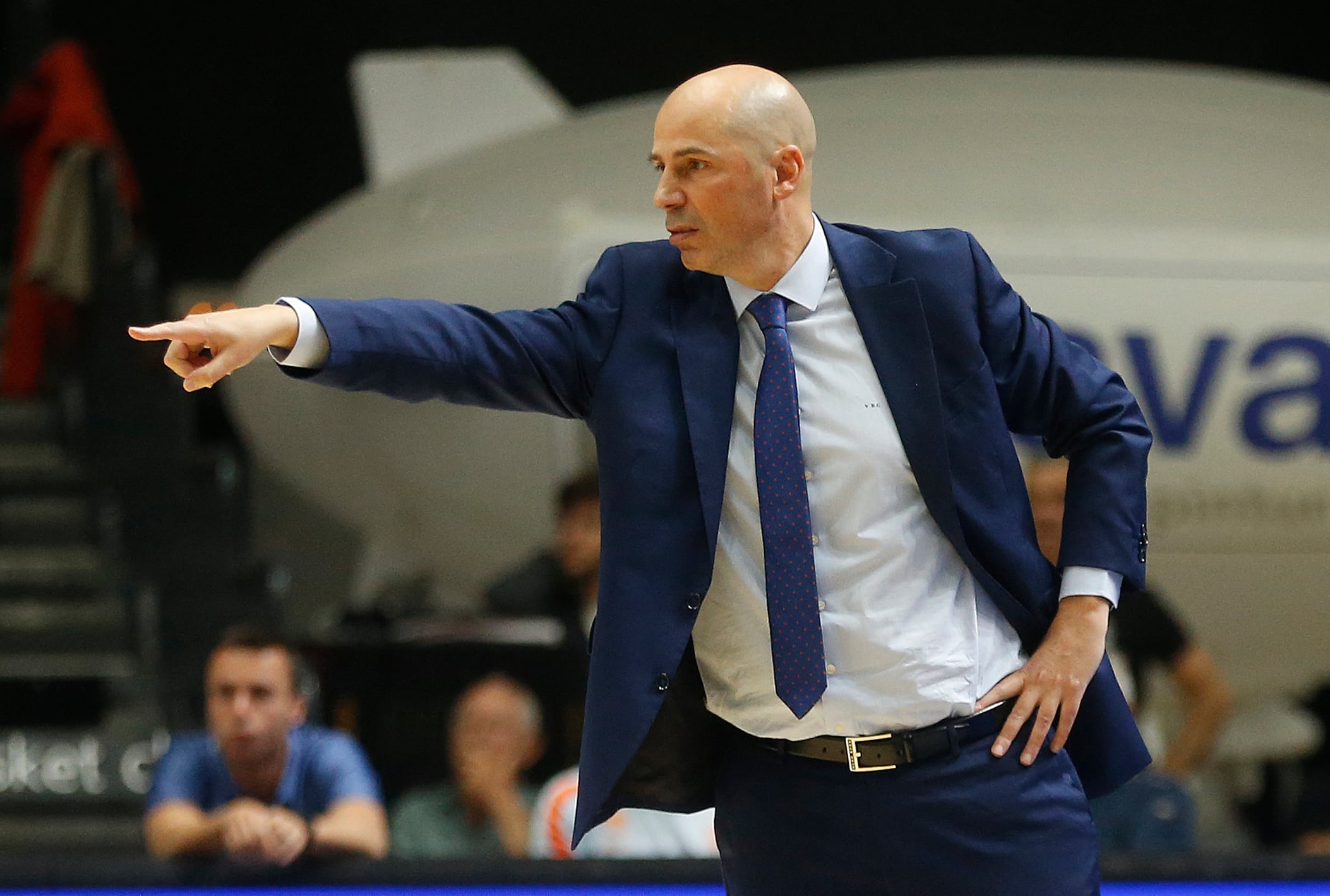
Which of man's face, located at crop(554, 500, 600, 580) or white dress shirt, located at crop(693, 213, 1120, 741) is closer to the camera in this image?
white dress shirt, located at crop(693, 213, 1120, 741)

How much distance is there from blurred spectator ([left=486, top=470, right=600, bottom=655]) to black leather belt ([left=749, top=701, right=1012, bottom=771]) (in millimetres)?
1839

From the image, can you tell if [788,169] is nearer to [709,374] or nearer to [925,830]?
[709,374]

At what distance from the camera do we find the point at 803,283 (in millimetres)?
1453

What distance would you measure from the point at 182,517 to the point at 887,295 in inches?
159

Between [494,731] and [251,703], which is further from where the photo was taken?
[494,731]

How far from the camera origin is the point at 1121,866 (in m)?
2.78

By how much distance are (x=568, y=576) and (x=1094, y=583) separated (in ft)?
8.89

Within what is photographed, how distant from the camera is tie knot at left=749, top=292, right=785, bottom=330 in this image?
4.72ft

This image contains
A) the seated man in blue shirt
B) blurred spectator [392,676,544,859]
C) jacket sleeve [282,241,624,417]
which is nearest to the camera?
jacket sleeve [282,241,624,417]

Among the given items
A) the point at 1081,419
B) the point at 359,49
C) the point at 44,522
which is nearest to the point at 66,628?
the point at 44,522

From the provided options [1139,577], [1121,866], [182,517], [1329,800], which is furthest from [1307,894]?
[182,517]

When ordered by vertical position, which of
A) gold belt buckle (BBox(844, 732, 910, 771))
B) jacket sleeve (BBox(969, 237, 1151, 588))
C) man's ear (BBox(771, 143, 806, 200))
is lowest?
gold belt buckle (BBox(844, 732, 910, 771))

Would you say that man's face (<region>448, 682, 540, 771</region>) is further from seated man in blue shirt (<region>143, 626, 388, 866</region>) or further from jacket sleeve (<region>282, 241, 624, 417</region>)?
jacket sleeve (<region>282, 241, 624, 417</region>)

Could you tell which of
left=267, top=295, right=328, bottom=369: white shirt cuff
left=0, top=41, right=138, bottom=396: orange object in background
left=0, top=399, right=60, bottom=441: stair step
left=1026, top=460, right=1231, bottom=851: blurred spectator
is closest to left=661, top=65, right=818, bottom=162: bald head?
left=267, top=295, right=328, bottom=369: white shirt cuff
